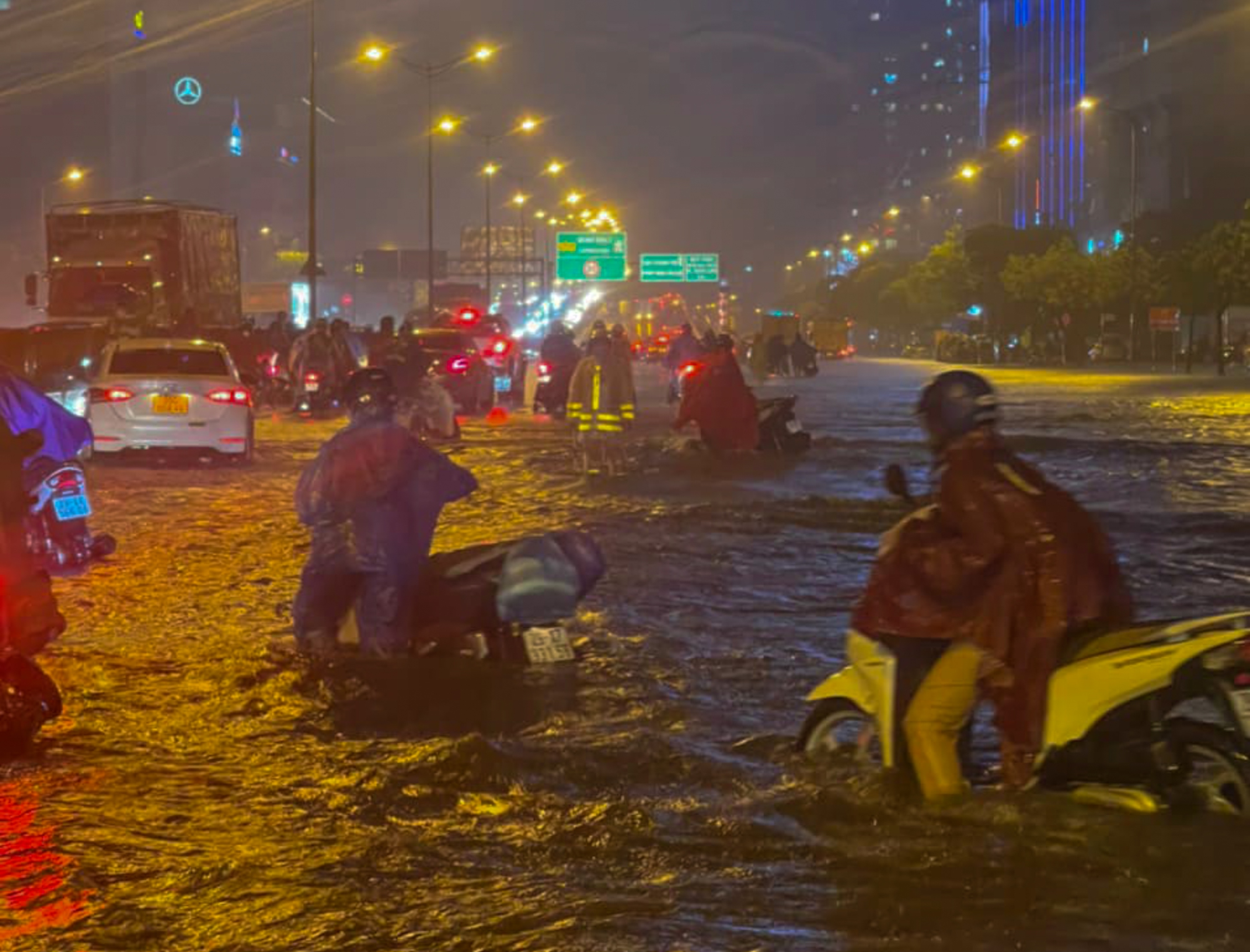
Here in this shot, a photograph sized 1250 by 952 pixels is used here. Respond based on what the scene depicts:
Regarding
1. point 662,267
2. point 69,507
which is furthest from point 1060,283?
point 69,507

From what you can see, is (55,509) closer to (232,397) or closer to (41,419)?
(41,419)

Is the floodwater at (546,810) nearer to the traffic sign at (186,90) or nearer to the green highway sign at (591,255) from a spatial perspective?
the green highway sign at (591,255)

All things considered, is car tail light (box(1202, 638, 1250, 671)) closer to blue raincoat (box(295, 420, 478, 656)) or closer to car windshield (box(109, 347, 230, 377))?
blue raincoat (box(295, 420, 478, 656))

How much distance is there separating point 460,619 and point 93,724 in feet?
6.10

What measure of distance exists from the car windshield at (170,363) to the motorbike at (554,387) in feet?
34.9

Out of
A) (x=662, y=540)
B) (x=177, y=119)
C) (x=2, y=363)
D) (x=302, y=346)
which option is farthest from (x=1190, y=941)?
(x=177, y=119)

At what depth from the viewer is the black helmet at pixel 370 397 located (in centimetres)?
862

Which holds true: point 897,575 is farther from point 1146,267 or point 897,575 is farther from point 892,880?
point 1146,267

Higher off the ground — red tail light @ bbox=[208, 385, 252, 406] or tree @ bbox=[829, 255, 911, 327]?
tree @ bbox=[829, 255, 911, 327]

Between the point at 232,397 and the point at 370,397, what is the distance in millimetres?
13181

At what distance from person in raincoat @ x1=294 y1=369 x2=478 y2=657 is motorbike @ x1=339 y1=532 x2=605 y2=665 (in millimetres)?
112

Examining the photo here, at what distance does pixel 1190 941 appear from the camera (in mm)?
4930

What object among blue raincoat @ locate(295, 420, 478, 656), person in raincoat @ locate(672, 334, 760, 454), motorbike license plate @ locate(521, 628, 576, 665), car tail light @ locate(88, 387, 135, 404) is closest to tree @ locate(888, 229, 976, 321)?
person in raincoat @ locate(672, 334, 760, 454)

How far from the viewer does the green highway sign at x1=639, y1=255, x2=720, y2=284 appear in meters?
104
